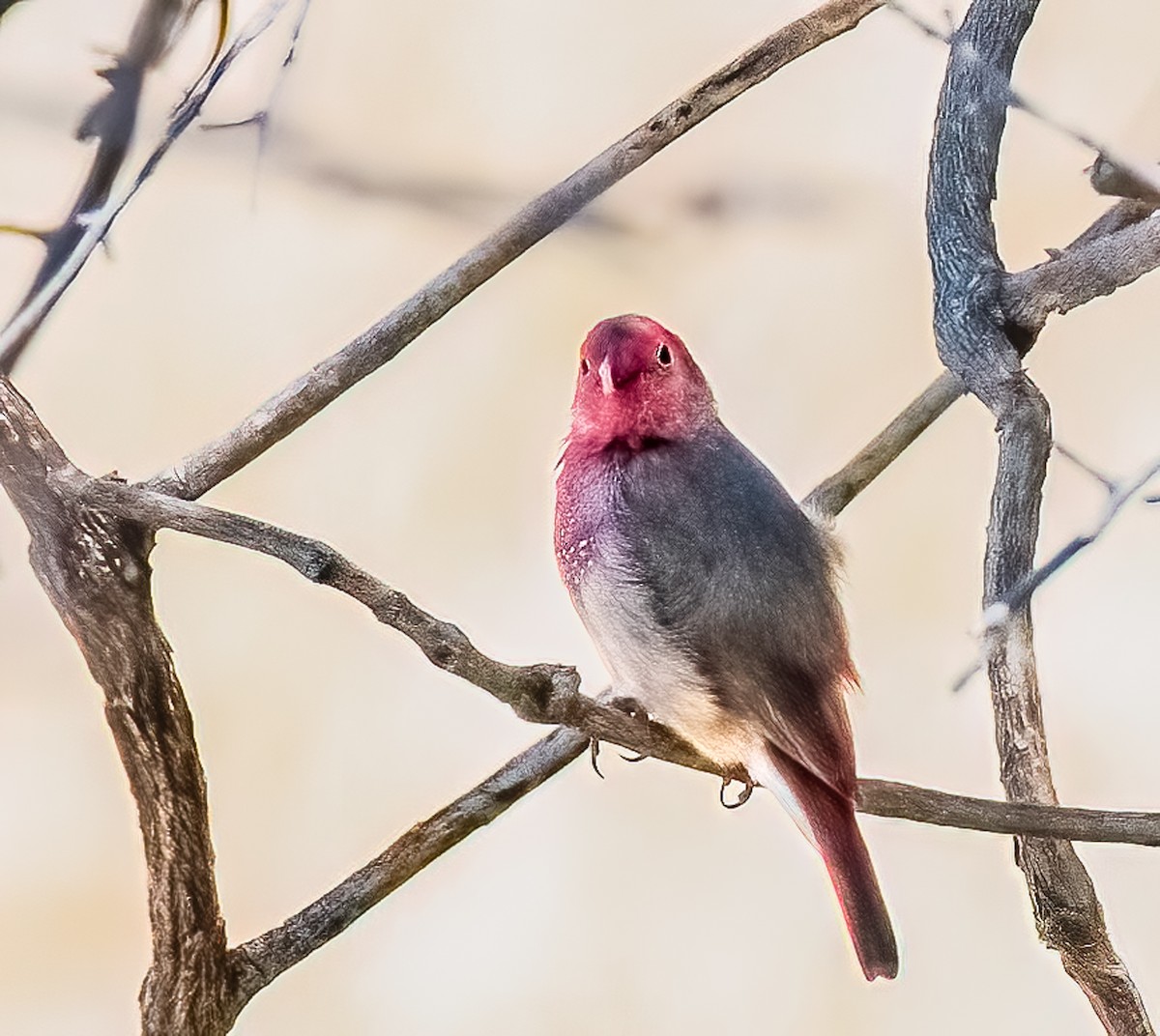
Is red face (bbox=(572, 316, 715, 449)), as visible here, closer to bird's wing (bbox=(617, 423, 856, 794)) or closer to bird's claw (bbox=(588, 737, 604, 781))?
bird's wing (bbox=(617, 423, 856, 794))

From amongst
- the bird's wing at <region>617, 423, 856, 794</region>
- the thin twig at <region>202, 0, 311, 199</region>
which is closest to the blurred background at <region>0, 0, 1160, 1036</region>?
the thin twig at <region>202, 0, 311, 199</region>

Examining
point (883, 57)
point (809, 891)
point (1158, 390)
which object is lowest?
point (809, 891)

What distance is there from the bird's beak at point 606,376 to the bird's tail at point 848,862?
0.17 m

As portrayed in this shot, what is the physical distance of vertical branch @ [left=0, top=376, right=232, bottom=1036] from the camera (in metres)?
0.57

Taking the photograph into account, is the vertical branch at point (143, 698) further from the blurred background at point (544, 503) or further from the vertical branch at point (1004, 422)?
the vertical branch at point (1004, 422)

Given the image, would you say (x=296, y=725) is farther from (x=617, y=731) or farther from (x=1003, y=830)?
(x=1003, y=830)

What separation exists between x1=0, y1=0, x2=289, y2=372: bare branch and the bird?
0.66ft

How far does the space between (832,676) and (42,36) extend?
48cm

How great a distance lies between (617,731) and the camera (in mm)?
606

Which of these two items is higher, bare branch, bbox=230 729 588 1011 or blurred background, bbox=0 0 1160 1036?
blurred background, bbox=0 0 1160 1036

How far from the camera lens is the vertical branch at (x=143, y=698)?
0.57 metres

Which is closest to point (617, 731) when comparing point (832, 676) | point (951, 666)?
point (832, 676)

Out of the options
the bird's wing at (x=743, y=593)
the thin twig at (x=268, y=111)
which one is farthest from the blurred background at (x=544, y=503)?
the bird's wing at (x=743, y=593)

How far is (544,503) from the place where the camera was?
81 cm
